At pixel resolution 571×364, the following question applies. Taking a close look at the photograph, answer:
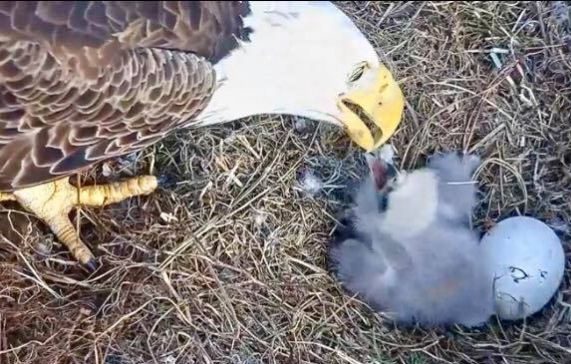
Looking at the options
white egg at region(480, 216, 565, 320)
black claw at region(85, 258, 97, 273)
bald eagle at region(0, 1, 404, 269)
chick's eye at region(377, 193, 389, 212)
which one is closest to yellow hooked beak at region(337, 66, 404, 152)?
bald eagle at region(0, 1, 404, 269)

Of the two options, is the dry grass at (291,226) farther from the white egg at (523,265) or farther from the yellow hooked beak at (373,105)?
the yellow hooked beak at (373,105)

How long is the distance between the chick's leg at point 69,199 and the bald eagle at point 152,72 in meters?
0.36

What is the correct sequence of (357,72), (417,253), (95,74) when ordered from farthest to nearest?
→ (417,253)
(357,72)
(95,74)

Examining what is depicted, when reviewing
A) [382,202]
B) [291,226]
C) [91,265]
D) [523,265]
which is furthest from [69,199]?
[523,265]

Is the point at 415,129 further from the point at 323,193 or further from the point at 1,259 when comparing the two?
the point at 1,259

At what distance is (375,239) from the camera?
9.09 feet

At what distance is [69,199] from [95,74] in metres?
0.66

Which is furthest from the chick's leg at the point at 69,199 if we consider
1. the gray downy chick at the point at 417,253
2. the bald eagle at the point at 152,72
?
the gray downy chick at the point at 417,253

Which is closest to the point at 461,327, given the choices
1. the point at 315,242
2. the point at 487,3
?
the point at 315,242

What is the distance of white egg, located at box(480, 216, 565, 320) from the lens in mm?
2654

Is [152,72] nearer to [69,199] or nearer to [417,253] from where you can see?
[69,199]

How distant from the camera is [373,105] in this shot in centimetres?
262

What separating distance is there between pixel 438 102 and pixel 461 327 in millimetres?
639

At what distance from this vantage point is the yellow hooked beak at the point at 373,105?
258 cm
